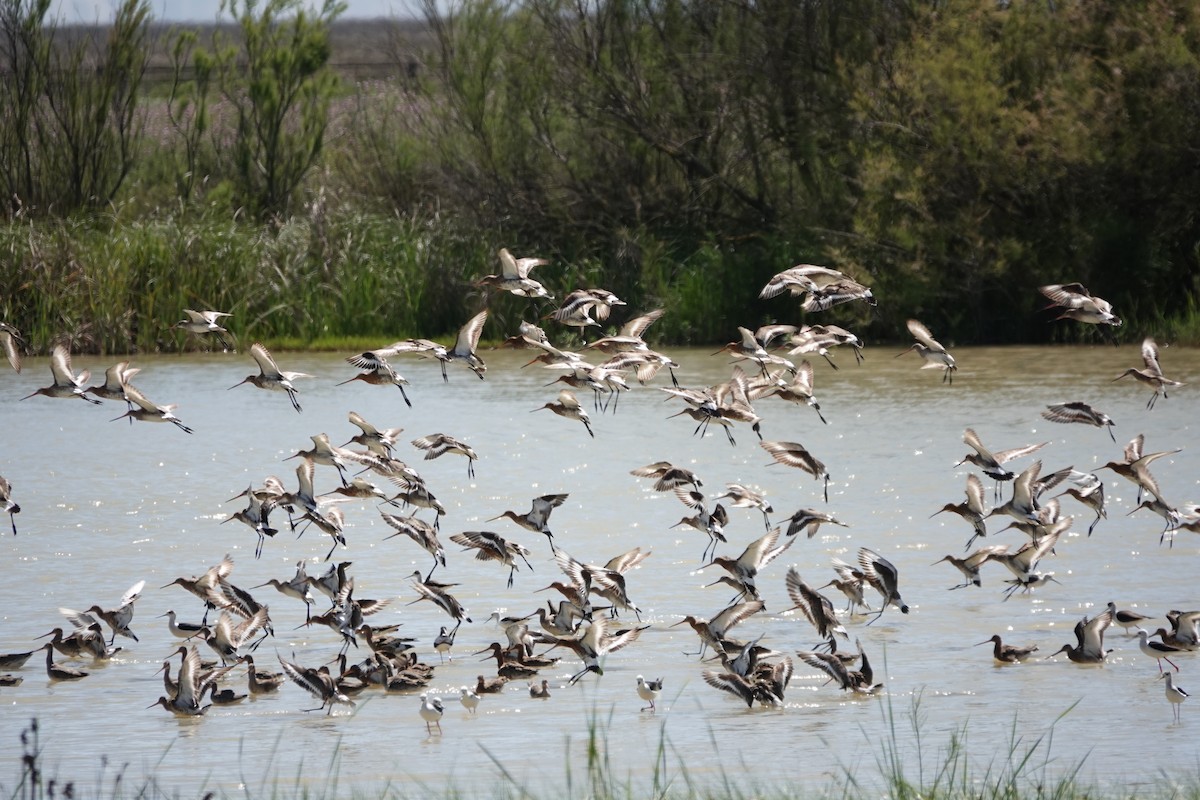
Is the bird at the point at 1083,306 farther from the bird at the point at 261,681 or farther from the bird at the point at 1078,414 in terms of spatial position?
the bird at the point at 261,681

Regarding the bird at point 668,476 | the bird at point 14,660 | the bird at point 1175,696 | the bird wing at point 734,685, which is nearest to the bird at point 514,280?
the bird at point 668,476

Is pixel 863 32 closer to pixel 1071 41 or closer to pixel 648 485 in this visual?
pixel 1071 41

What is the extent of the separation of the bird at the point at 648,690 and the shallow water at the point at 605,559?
87mm

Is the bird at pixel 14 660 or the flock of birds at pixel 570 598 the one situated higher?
the flock of birds at pixel 570 598

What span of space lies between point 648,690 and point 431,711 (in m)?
0.94

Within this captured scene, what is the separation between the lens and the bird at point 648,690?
840cm

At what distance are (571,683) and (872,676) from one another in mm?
1380

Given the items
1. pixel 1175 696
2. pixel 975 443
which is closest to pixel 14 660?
pixel 975 443

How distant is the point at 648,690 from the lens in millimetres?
8391

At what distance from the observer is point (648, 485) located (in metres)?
15.5

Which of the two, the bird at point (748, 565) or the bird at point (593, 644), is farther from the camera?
the bird at point (748, 565)

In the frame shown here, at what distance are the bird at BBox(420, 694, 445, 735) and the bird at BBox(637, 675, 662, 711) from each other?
2.82 feet

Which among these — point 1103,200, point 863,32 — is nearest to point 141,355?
point 863,32

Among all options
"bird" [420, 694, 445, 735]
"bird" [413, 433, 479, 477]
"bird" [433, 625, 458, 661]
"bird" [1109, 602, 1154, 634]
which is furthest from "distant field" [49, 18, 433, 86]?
"bird" [420, 694, 445, 735]
